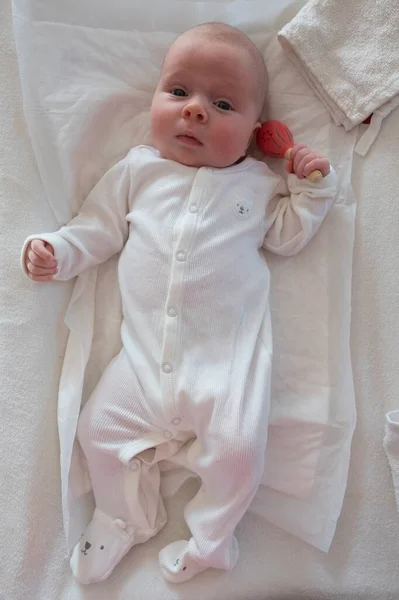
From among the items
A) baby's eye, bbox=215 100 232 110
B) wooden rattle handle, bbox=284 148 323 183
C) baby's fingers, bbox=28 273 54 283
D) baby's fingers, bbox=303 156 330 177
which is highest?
baby's eye, bbox=215 100 232 110

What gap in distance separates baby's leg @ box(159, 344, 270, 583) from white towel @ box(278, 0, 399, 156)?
0.67m

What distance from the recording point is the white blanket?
1.28m

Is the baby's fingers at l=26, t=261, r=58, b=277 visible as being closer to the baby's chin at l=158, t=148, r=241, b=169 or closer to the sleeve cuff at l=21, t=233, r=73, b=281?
the sleeve cuff at l=21, t=233, r=73, b=281

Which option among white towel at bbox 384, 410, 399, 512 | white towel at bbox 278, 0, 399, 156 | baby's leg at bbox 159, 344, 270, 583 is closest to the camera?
baby's leg at bbox 159, 344, 270, 583

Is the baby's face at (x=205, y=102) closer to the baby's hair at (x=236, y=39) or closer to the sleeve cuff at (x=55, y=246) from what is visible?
the baby's hair at (x=236, y=39)

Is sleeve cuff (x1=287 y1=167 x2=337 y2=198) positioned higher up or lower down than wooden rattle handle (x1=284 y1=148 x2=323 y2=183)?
lower down

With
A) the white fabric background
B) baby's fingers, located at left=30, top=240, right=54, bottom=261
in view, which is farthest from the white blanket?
baby's fingers, located at left=30, top=240, right=54, bottom=261

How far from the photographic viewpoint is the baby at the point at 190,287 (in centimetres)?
120

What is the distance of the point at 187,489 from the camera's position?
51.8 inches

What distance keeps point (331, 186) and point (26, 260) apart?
0.66 m

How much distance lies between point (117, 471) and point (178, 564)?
21 centimetres

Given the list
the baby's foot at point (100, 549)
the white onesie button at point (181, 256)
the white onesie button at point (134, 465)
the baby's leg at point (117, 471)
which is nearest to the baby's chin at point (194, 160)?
the white onesie button at point (181, 256)

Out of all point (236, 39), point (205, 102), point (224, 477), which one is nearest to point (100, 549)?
point (224, 477)

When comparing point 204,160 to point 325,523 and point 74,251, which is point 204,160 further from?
point 325,523
